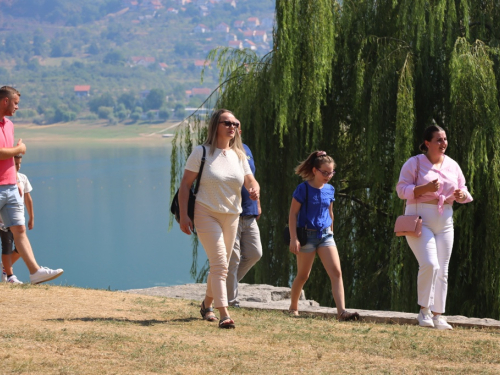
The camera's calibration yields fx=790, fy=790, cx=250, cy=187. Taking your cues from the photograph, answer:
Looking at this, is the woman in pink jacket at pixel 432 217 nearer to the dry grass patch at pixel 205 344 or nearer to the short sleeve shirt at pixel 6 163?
the dry grass patch at pixel 205 344

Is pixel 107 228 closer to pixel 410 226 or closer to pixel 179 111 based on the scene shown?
pixel 410 226

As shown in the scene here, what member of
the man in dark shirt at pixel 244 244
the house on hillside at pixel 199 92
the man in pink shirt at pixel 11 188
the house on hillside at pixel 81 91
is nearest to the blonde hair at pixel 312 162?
the man in dark shirt at pixel 244 244

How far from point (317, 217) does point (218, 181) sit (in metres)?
1.26

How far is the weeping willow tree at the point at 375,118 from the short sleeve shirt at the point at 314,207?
153 inches

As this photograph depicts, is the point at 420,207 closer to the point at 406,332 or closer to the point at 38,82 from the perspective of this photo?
the point at 406,332

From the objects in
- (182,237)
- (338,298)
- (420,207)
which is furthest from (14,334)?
(182,237)

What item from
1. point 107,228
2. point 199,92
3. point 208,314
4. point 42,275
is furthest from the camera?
point 199,92

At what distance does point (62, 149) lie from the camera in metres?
122

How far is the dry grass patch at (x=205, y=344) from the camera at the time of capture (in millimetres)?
4773

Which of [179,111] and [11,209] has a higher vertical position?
[11,209]

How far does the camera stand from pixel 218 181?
5914 mm

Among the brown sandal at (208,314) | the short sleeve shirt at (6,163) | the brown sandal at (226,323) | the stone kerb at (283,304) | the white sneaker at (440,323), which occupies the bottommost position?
the stone kerb at (283,304)

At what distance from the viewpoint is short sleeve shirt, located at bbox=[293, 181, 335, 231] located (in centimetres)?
682

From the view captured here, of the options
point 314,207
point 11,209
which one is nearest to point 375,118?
point 314,207
